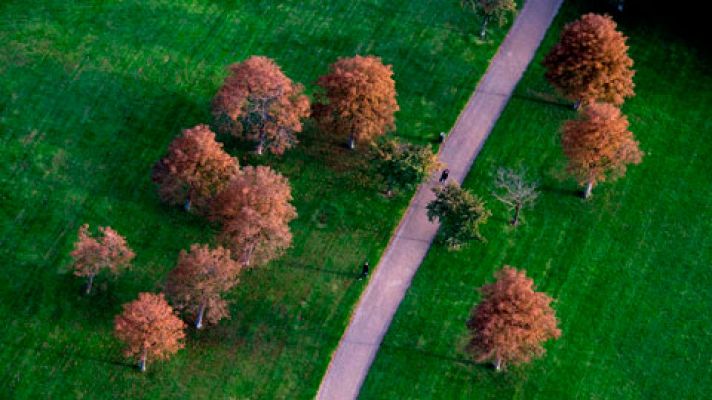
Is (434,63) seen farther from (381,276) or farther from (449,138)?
(381,276)

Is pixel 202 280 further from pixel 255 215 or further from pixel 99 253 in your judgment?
pixel 99 253

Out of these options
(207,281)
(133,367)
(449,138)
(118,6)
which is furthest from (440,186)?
(118,6)

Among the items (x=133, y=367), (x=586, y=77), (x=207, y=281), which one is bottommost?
(x=133, y=367)

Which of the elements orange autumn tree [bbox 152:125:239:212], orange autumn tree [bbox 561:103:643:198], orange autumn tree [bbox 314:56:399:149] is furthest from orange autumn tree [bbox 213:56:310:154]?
orange autumn tree [bbox 561:103:643:198]

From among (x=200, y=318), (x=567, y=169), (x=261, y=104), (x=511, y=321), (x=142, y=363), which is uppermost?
(x=261, y=104)

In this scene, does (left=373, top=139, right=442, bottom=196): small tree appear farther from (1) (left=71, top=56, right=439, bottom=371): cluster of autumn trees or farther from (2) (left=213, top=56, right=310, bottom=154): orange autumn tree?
(2) (left=213, top=56, right=310, bottom=154): orange autumn tree

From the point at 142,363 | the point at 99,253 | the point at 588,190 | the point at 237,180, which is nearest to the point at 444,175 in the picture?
the point at 588,190
